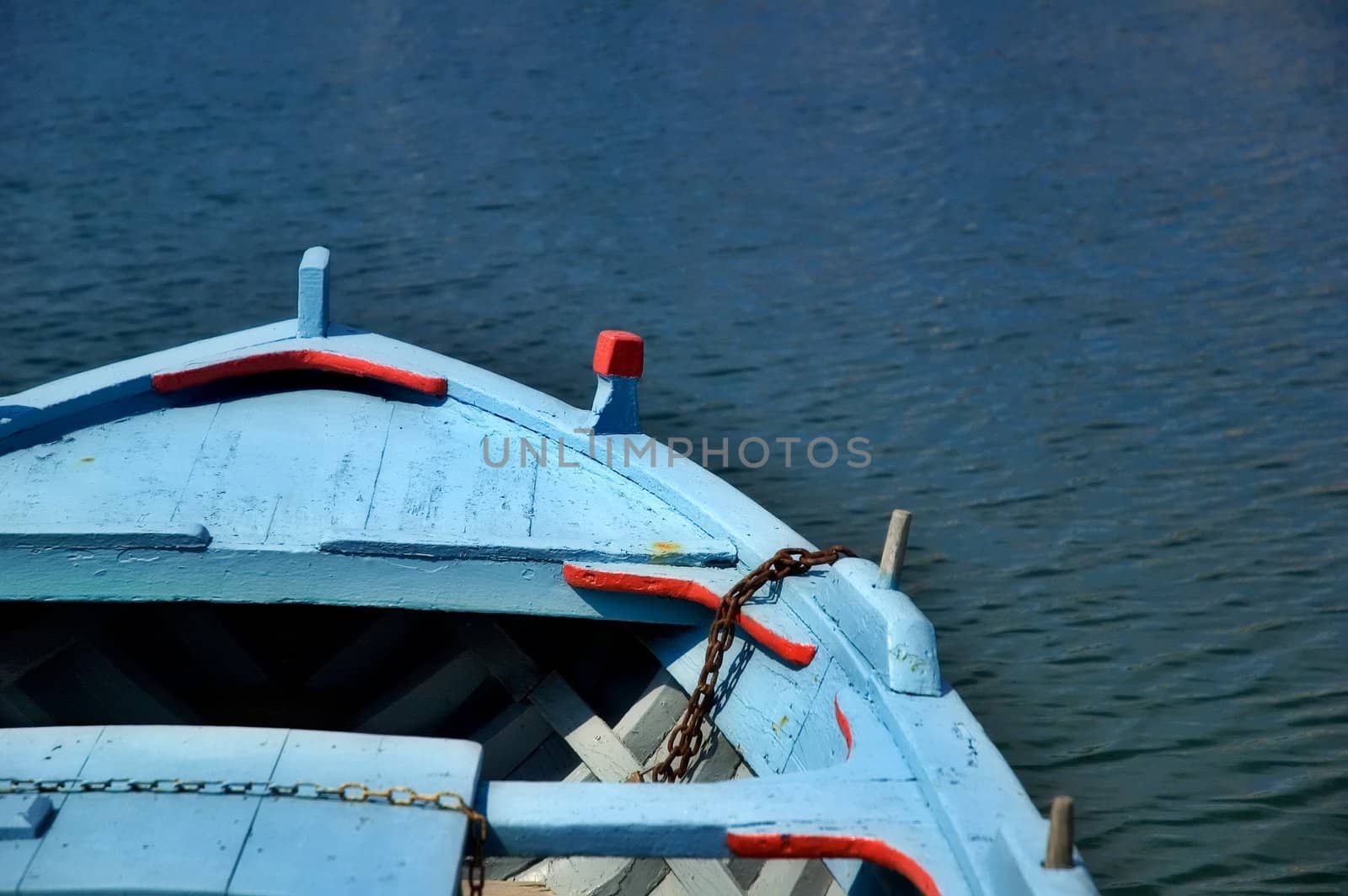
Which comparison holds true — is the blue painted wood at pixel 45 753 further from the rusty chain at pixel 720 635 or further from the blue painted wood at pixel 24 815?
the rusty chain at pixel 720 635

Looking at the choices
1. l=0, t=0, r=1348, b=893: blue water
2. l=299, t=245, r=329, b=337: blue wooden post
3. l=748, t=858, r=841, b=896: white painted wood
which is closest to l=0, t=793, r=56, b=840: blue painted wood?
l=748, t=858, r=841, b=896: white painted wood

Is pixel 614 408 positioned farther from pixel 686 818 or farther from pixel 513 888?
pixel 686 818

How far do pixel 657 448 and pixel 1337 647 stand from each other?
13.1 ft

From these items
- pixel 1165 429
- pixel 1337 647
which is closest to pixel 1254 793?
pixel 1337 647

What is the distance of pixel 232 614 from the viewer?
16.6ft

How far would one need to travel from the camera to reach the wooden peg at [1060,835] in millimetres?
2385

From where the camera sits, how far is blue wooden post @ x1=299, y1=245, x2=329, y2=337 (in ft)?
17.4

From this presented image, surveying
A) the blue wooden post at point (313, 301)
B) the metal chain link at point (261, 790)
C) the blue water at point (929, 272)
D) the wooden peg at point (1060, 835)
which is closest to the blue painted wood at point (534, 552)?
the metal chain link at point (261, 790)

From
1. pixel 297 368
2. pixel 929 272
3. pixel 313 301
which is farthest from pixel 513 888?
pixel 929 272

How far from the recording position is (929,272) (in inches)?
470

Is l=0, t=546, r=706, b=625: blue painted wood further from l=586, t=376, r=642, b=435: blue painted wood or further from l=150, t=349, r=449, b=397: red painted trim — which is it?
l=150, t=349, r=449, b=397: red painted trim

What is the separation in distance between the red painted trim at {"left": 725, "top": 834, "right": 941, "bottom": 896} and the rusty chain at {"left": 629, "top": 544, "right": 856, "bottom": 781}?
1061 millimetres

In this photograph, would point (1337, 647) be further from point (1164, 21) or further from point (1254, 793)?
point (1164, 21)

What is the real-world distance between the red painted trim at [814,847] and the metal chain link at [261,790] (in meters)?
0.51
